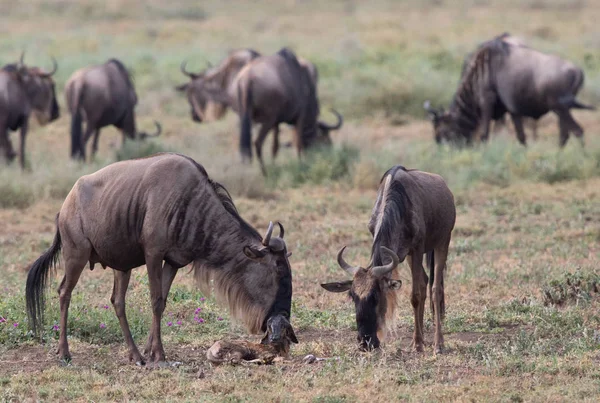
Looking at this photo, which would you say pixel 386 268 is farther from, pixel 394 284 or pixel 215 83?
pixel 215 83

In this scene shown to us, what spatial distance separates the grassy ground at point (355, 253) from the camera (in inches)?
229

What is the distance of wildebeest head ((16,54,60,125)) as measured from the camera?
14938mm

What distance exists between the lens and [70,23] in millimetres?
38062

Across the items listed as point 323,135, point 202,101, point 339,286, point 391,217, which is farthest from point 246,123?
point 339,286

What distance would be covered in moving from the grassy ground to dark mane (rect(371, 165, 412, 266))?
633mm

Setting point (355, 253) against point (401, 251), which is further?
point (355, 253)

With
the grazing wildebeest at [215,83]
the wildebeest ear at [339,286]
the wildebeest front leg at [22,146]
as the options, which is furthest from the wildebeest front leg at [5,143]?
the wildebeest ear at [339,286]

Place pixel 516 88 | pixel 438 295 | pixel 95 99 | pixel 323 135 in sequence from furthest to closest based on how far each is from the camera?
A: pixel 323 135 → pixel 516 88 → pixel 95 99 → pixel 438 295

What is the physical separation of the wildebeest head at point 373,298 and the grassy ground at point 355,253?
0.44 ft

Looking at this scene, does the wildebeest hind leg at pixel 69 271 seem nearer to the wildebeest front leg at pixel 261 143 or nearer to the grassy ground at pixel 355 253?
the grassy ground at pixel 355 253

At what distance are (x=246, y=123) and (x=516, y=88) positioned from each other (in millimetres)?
3948

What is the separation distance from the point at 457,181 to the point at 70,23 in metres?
28.1

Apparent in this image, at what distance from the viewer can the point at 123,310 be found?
259 inches

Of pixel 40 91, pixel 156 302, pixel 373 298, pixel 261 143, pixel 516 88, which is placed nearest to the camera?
pixel 373 298
